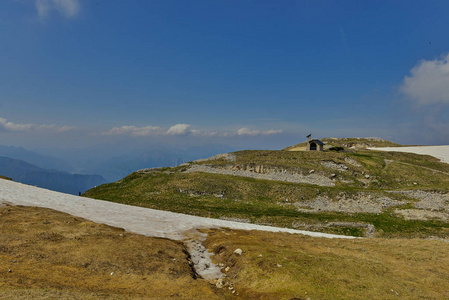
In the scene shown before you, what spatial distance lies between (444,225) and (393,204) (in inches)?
470

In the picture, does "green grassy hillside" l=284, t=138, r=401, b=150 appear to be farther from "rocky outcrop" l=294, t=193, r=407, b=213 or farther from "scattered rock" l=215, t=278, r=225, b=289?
"scattered rock" l=215, t=278, r=225, b=289

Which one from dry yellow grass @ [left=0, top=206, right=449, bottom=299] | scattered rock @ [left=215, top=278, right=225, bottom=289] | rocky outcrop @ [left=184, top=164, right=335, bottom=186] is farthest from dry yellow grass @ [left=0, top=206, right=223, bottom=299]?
rocky outcrop @ [left=184, top=164, right=335, bottom=186]

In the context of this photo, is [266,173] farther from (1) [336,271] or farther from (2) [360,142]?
(2) [360,142]

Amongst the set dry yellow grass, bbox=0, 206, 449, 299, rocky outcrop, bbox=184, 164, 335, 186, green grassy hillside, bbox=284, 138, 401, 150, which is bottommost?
dry yellow grass, bbox=0, 206, 449, 299

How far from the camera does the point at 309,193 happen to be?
6266 cm

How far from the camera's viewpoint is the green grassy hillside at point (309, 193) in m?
46.4

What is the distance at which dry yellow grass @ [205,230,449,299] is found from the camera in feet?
49.1

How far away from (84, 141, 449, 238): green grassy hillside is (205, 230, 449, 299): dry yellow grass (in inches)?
783

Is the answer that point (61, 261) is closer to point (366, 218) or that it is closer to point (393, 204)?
point (366, 218)

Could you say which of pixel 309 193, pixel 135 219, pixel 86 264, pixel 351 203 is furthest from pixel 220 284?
pixel 351 203

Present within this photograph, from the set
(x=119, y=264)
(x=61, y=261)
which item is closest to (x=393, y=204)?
(x=119, y=264)

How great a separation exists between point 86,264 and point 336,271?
19.8m

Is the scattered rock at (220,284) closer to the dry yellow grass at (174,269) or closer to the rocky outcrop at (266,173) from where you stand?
the dry yellow grass at (174,269)

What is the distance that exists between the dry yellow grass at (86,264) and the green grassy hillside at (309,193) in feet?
87.4
